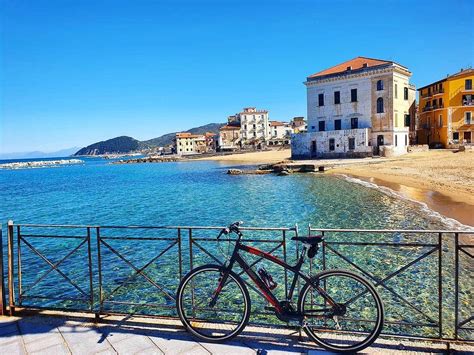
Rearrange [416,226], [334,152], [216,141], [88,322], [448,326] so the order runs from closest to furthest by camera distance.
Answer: [88,322] < [448,326] < [416,226] < [334,152] < [216,141]

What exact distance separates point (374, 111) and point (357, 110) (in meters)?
2.51

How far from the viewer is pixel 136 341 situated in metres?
4.12

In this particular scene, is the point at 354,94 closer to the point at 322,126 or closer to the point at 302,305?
the point at 322,126

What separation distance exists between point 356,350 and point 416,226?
12531 mm

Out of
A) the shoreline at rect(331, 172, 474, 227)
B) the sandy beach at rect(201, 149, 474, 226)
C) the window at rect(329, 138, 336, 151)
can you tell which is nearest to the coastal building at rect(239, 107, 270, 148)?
the window at rect(329, 138, 336, 151)

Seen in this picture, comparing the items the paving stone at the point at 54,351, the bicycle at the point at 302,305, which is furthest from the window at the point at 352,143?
the paving stone at the point at 54,351

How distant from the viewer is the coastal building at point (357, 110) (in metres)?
50.5

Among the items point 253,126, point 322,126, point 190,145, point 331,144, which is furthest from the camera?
point 190,145

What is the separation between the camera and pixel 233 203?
2461cm

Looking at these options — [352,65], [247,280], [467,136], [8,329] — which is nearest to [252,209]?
[247,280]

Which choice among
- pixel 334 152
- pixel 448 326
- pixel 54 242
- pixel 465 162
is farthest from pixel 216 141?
pixel 448 326

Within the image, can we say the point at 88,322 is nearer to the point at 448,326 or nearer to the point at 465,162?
the point at 448,326

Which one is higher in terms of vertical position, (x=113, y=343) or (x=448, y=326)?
(x=113, y=343)

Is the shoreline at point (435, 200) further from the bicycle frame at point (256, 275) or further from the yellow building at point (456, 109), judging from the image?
the yellow building at point (456, 109)
